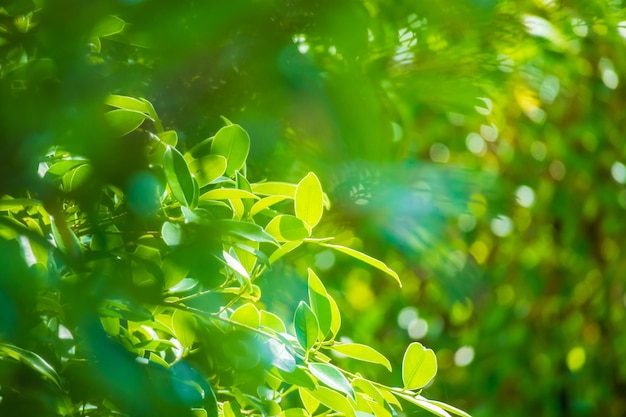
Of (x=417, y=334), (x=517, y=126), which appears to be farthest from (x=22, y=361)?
(x=517, y=126)

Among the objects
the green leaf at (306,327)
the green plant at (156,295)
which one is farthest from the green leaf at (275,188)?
the green leaf at (306,327)

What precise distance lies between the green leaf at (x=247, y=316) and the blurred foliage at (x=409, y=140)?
101mm

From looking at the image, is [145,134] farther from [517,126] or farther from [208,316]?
[517,126]

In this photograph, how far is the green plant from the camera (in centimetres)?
31

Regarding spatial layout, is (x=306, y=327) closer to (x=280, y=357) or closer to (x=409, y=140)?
(x=280, y=357)

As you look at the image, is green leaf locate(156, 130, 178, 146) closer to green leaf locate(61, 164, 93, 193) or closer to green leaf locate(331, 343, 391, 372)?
green leaf locate(61, 164, 93, 193)

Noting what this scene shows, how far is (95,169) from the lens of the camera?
0.88 feet

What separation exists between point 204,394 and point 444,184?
2.68 feet

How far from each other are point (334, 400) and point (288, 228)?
0.37 feet

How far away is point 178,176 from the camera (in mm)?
441

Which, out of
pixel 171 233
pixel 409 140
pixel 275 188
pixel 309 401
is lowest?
pixel 409 140

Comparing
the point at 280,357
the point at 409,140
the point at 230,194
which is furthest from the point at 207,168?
the point at 409,140

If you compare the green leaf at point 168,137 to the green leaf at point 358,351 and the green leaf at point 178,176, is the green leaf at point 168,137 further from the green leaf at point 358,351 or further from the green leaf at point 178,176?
the green leaf at point 358,351

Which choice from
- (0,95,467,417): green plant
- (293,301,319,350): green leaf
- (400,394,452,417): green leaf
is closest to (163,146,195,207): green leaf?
(0,95,467,417): green plant
